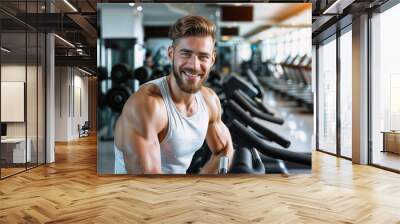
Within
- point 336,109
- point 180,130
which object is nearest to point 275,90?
point 180,130

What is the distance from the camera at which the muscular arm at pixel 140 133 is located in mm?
5578

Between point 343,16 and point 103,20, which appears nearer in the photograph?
point 103,20

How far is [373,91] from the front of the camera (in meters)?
7.39

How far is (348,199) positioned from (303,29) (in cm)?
250

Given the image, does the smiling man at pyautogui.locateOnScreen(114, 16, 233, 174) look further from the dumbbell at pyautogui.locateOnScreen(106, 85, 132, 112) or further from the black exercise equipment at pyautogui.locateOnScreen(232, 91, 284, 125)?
the black exercise equipment at pyautogui.locateOnScreen(232, 91, 284, 125)

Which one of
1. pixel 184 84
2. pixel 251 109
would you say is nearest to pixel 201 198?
pixel 184 84

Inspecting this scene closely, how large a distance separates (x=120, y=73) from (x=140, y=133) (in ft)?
2.97

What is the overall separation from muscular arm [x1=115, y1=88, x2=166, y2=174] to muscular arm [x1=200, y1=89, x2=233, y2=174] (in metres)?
0.72

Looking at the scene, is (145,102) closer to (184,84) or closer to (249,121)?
(184,84)

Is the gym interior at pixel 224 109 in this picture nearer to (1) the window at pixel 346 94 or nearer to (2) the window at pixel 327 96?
(1) the window at pixel 346 94

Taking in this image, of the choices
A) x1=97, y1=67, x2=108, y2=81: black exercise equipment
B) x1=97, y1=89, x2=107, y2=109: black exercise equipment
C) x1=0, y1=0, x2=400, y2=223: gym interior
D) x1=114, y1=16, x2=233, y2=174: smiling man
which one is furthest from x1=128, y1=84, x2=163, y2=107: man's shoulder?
x1=97, y1=67, x2=108, y2=81: black exercise equipment

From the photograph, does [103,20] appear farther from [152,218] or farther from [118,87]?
[152,218]

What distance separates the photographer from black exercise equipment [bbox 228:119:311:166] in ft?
19.4

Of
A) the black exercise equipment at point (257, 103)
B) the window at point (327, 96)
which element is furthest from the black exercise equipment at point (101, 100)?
the window at point (327, 96)
